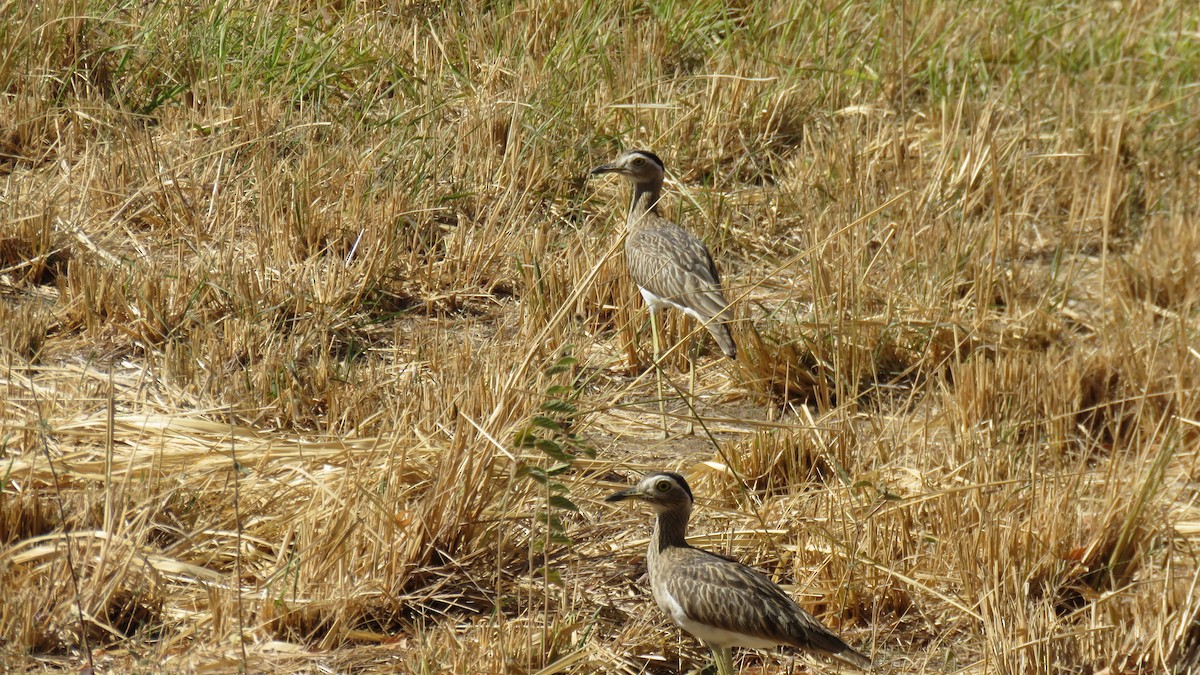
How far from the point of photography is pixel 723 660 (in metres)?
4.59

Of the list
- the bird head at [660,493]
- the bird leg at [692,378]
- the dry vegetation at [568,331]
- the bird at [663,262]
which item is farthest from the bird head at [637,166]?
the bird head at [660,493]

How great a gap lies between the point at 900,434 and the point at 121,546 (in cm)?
305

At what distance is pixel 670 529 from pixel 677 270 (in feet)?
6.75

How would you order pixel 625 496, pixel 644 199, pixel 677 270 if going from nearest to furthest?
pixel 625 496
pixel 677 270
pixel 644 199

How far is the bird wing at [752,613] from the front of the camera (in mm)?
4457

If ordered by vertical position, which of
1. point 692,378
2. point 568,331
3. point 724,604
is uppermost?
point 724,604

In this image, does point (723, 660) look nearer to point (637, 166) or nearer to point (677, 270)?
point (677, 270)

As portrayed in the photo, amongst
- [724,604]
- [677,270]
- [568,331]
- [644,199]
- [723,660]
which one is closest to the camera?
[724,604]

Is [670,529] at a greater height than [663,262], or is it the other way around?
[663,262]

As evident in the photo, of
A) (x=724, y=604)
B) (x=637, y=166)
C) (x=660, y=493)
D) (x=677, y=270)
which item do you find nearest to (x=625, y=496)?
(x=660, y=493)

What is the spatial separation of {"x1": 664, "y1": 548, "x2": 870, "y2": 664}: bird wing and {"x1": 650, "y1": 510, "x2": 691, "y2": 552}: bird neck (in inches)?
12.7

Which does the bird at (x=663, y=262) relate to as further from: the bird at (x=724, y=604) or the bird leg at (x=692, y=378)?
the bird at (x=724, y=604)

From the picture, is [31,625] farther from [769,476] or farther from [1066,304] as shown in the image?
[1066,304]

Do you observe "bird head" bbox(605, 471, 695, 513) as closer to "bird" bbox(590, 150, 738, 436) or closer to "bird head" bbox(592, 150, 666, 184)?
"bird" bbox(590, 150, 738, 436)
